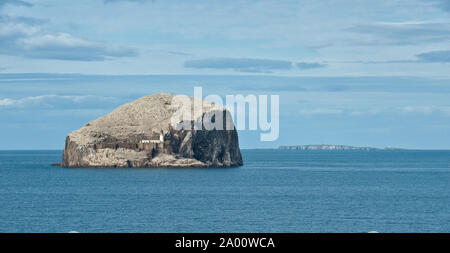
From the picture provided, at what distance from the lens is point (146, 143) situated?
523 feet

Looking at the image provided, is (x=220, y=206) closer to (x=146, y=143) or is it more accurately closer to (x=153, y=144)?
(x=153, y=144)

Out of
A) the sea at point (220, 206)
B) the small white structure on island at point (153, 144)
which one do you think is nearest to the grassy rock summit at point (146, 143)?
the small white structure on island at point (153, 144)

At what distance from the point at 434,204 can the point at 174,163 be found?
301 feet

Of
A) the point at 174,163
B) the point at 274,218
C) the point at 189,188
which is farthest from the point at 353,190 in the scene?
the point at 174,163

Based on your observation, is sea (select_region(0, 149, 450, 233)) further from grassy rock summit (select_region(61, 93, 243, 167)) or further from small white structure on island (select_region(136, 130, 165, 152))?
grassy rock summit (select_region(61, 93, 243, 167))

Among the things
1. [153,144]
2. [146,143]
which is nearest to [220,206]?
[153,144]

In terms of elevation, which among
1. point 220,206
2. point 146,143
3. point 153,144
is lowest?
point 220,206

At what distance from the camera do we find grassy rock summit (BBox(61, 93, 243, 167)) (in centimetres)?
16000

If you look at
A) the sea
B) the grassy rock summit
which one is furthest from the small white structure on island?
the sea

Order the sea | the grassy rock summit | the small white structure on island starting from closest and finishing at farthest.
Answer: the sea < the small white structure on island < the grassy rock summit

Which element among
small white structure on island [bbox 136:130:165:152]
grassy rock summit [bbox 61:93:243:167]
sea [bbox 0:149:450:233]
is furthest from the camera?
grassy rock summit [bbox 61:93:243:167]

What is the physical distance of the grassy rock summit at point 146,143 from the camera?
16000cm

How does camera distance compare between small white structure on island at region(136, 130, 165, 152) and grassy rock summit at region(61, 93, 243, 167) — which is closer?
small white structure on island at region(136, 130, 165, 152)

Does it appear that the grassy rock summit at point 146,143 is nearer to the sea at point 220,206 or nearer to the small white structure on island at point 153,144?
the small white structure on island at point 153,144
